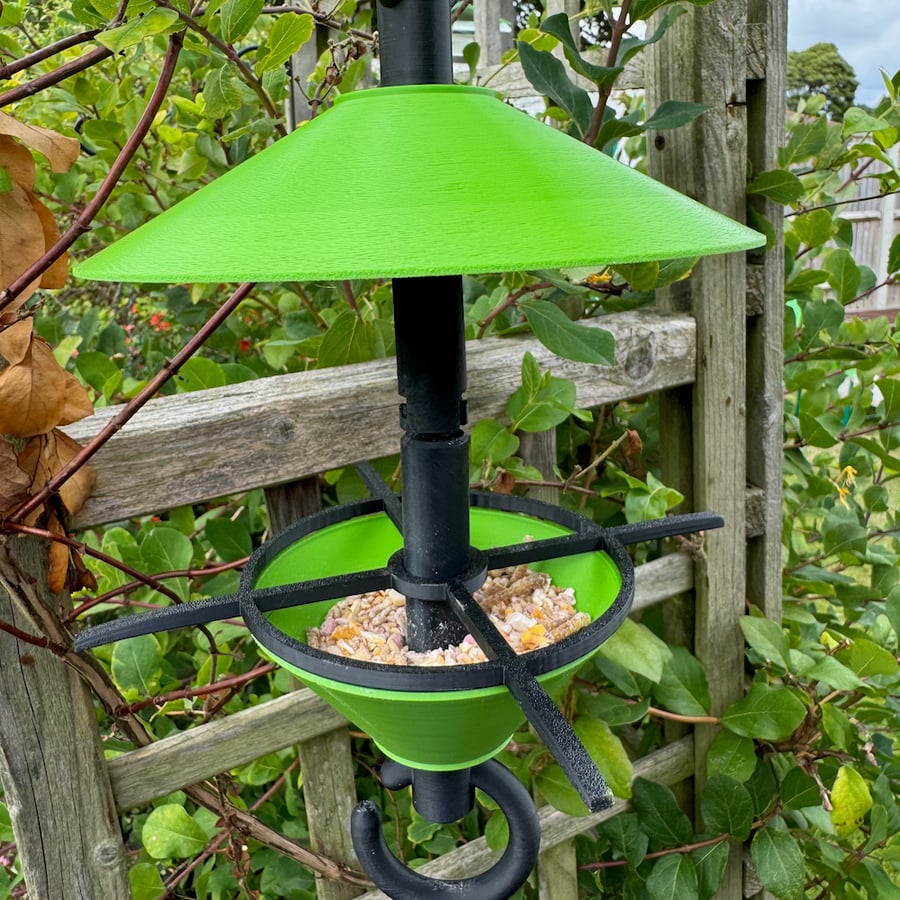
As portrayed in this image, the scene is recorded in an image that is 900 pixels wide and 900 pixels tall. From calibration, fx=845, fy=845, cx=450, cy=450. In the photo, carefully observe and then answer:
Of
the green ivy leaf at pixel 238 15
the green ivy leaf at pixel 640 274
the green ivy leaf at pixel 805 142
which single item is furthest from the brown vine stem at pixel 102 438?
the green ivy leaf at pixel 805 142

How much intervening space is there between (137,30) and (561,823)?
1.12m

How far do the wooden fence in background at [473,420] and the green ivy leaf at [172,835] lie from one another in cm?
3

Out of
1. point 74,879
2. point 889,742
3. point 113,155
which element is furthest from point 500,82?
point 74,879

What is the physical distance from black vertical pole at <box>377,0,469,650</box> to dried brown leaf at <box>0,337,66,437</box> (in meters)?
0.29

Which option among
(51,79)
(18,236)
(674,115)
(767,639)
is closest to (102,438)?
(18,236)

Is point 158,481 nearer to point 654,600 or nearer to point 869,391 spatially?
point 654,600

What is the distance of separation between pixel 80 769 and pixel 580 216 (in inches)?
29.0

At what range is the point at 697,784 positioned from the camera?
1.38m

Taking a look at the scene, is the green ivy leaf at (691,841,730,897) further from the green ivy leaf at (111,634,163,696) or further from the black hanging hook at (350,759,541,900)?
the green ivy leaf at (111,634,163,696)

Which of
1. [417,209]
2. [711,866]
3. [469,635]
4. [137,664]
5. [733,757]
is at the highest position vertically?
[417,209]

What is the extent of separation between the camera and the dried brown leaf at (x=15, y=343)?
660 millimetres

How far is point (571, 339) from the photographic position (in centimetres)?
94

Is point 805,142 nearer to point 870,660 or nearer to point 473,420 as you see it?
point 473,420

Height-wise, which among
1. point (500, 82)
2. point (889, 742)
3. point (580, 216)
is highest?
point (500, 82)
